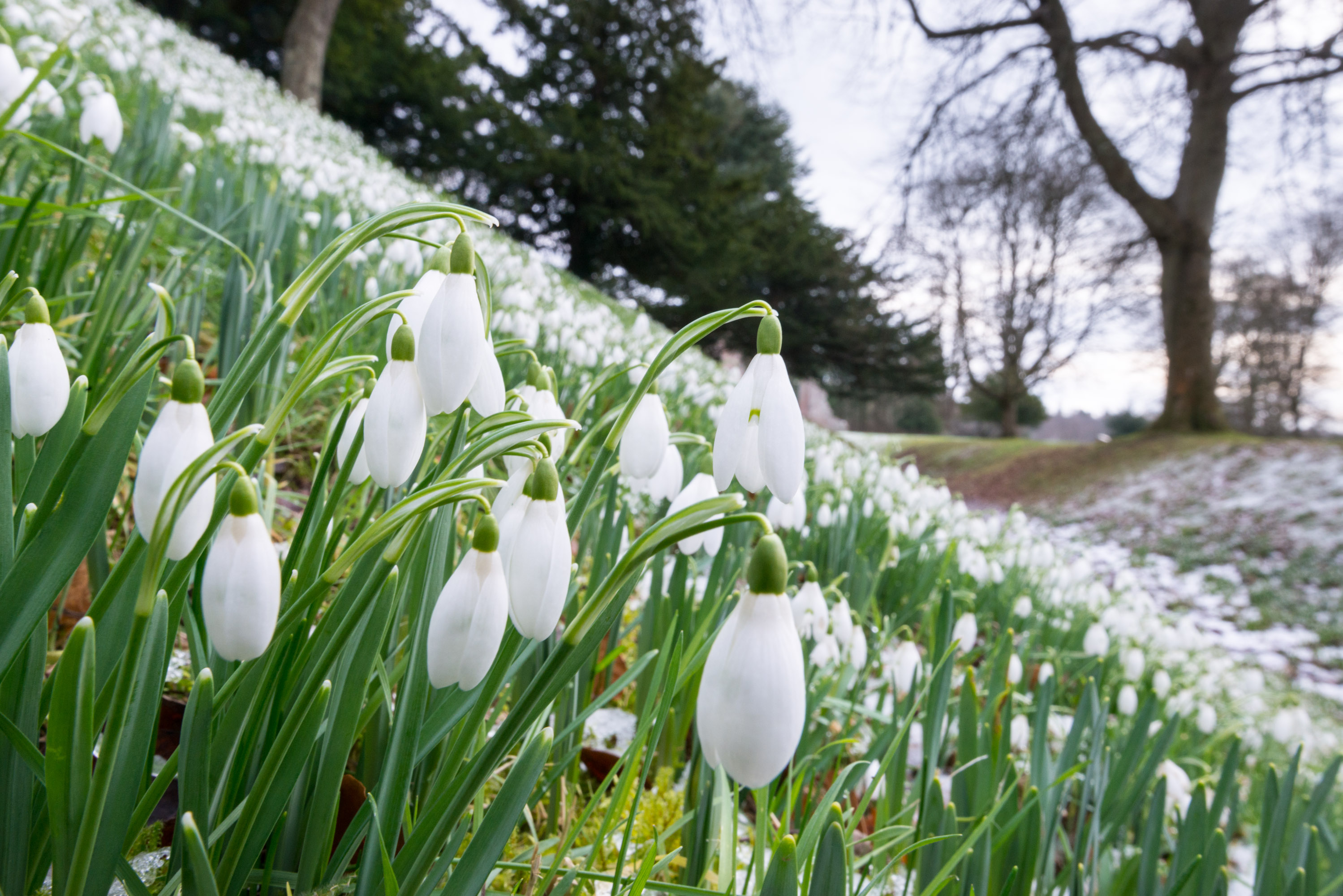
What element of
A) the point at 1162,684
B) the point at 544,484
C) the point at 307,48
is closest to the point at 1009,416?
the point at 307,48

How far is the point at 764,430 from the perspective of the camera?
2.14 ft

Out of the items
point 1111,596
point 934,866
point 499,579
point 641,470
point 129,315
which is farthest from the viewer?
point 1111,596

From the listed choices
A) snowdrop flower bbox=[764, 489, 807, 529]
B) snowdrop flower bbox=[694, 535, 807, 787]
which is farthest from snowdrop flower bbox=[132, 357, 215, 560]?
snowdrop flower bbox=[764, 489, 807, 529]

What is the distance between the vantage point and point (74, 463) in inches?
24.9

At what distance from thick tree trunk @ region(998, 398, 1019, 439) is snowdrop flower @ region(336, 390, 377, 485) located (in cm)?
2138

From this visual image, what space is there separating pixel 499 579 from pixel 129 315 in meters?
1.51

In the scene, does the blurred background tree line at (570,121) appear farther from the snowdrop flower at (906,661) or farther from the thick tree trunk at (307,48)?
the snowdrop flower at (906,661)

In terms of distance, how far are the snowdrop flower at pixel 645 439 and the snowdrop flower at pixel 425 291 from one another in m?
0.23

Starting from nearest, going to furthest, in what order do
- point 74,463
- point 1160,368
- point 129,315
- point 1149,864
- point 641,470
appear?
point 74,463 < point 641,470 < point 1149,864 < point 129,315 < point 1160,368

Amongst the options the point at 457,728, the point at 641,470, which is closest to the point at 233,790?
the point at 457,728

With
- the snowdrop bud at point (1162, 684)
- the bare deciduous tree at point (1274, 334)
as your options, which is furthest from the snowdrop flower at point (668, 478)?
the bare deciduous tree at point (1274, 334)

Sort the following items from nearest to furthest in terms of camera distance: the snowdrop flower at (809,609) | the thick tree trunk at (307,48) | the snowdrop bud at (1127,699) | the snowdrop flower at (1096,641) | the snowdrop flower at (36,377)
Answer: the snowdrop flower at (36,377), the snowdrop flower at (809,609), the snowdrop bud at (1127,699), the snowdrop flower at (1096,641), the thick tree trunk at (307,48)

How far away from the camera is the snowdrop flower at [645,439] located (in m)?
0.78

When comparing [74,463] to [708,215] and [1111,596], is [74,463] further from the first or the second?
[708,215]
